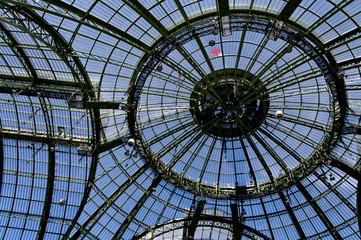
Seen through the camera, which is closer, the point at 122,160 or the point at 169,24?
the point at 169,24

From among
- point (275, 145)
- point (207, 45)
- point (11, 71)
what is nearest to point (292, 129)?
point (275, 145)

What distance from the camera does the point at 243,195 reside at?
34719 mm

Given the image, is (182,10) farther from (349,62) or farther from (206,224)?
(206,224)

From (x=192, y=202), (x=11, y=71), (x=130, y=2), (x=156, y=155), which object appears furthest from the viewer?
(x=192, y=202)

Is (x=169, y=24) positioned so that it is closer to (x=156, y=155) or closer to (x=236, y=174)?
(x=156, y=155)

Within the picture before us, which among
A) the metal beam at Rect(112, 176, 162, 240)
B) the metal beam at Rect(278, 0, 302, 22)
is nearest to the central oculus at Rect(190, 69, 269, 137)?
the metal beam at Rect(278, 0, 302, 22)

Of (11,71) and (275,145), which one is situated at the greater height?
(11,71)

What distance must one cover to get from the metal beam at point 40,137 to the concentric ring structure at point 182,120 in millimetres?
125

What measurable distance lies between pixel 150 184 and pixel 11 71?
16034mm

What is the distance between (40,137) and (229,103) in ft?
55.9

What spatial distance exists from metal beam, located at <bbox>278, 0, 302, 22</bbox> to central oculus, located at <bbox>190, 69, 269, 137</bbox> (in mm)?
5047

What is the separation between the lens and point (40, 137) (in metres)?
33.2

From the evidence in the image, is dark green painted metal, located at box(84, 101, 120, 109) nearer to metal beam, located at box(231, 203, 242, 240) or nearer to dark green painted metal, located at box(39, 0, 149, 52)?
dark green painted metal, located at box(39, 0, 149, 52)

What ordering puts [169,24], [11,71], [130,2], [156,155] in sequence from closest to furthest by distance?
1. [130,2]
2. [169,24]
3. [11,71]
4. [156,155]
